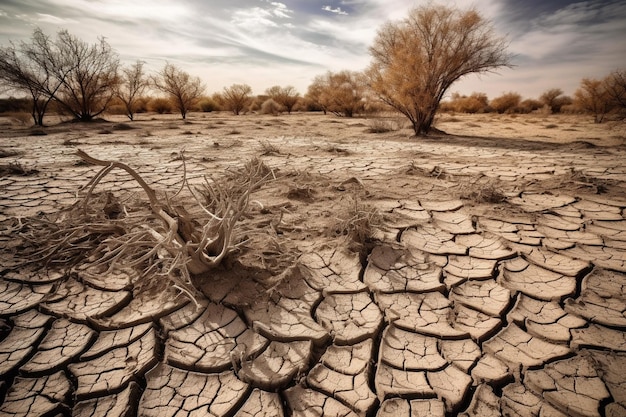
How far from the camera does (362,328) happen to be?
148 centimetres

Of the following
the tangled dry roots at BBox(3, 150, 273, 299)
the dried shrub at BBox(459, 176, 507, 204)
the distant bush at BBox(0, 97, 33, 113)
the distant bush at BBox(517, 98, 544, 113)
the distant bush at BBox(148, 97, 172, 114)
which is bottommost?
the tangled dry roots at BBox(3, 150, 273, 299)

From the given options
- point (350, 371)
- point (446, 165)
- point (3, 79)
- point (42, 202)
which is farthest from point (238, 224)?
point (3, 79)

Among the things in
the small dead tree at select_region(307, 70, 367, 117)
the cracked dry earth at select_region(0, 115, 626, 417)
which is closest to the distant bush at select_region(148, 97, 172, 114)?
the small dead tree at select_region(307, 70, 367, 117)

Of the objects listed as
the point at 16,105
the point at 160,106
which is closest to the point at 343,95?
the point at 160,106

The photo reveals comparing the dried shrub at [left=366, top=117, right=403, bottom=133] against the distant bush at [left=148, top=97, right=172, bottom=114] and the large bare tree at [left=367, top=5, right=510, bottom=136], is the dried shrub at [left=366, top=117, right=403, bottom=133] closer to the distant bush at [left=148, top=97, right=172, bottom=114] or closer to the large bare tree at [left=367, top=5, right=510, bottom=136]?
the large bare tree at [left=367, top=5, right=510, bottom=136]

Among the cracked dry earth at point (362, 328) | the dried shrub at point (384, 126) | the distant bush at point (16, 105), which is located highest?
the distant bush at point (16, 105)

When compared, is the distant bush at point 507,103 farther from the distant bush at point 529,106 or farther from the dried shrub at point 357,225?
the dried shrub at point 357,225

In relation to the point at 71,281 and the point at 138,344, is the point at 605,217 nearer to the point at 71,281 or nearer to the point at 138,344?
the point at 138,344

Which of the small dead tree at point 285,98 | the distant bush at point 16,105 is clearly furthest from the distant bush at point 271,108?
the distant bush at point 16,105

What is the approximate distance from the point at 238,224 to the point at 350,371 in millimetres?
1444

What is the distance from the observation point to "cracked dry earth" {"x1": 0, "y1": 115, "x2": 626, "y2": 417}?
115 cm

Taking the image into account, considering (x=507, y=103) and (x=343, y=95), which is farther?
(x=507, y=103)

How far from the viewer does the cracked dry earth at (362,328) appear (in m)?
1.15

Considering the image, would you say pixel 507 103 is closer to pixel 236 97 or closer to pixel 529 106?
pixel 529 106
